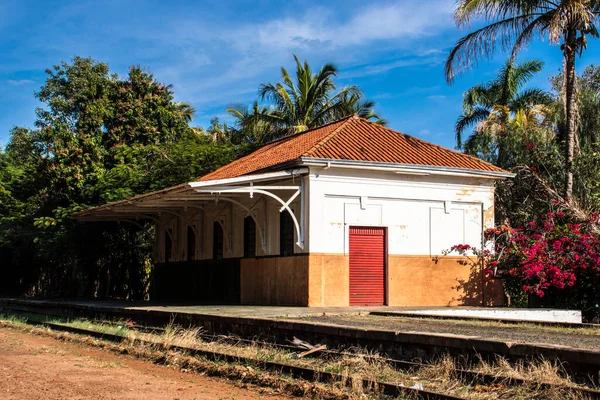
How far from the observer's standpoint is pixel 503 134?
32.7 meters

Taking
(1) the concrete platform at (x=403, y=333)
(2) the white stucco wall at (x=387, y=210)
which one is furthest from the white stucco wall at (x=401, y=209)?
(1) the concrete platform at (x=403, y=333)

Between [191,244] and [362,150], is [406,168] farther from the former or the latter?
[191,244]

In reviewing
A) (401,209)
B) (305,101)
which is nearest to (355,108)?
(305,101)

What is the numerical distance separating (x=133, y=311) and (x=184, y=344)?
618 cm

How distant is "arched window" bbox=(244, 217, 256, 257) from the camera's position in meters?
22.1

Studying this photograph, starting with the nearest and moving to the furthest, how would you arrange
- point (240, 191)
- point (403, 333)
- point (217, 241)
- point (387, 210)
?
point (403, 333)
point (240, 191)
point (387, 210)
point (217, 241)

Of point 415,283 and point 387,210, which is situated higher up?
point 387,210

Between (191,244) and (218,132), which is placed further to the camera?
(218,132)

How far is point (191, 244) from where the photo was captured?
2716 cm

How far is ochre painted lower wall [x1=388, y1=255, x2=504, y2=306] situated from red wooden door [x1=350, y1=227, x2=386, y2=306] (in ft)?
0.89

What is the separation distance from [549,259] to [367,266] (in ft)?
15.9

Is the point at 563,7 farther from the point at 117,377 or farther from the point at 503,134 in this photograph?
the point at 117,377

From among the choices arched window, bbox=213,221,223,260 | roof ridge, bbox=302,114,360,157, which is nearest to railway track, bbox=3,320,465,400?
roof ridge, bbox=302,114,360,157

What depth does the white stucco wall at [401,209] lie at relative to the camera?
19062 mm
